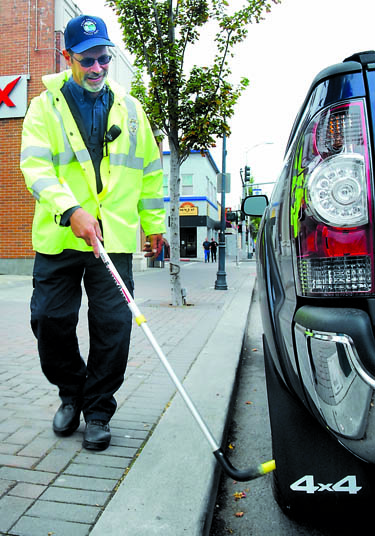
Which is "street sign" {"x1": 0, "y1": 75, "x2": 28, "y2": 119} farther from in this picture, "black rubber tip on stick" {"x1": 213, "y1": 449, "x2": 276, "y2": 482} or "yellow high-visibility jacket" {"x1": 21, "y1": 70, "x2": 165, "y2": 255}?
"black rubber tip on stick" {"x1": 213, "y1": 449, "x2": 276, "y2": 482}

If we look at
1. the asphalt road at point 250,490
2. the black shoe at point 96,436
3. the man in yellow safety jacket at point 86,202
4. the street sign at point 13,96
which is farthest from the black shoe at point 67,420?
the street sign at point 13,96

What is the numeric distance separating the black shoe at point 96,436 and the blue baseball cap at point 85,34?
1.83m

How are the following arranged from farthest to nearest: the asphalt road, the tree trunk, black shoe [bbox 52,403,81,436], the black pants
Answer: the tree trunk, black shoe [bbox 52,403,81,436], the black pants, the asphalt road

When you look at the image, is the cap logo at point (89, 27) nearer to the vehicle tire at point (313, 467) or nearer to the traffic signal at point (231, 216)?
the vehicle tire at point (313, 467)

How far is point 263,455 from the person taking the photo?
2.71 metres

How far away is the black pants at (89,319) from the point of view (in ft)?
7.88

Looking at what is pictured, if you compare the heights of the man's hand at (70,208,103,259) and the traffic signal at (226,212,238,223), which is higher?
the traffic signal at (226,212,238,223)

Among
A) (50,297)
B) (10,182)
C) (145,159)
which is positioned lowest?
(50,297)

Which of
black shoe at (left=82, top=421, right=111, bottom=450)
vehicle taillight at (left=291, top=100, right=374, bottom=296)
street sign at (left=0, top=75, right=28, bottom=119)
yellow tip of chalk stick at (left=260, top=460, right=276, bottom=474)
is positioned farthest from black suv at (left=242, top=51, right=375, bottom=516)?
street sign at (left=0, top=75, right=28, bottom=119)

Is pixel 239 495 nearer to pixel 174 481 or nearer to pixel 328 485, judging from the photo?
pixel 174 481

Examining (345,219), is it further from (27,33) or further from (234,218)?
(27,33)

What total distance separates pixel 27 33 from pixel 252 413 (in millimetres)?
13048

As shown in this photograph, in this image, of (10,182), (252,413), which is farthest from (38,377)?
(10,182)

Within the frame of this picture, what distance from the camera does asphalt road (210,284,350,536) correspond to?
2.00m
